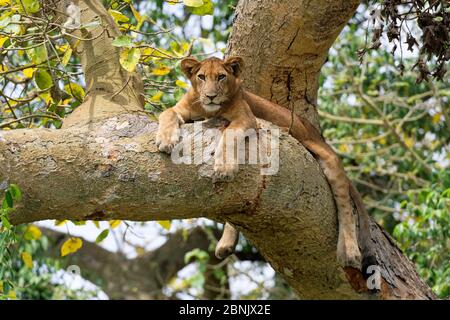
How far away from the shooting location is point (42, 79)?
16.1 feet

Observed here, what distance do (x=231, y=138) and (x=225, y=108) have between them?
71 cm

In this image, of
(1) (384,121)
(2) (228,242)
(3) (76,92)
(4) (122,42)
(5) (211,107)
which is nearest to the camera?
(4) (122,42)

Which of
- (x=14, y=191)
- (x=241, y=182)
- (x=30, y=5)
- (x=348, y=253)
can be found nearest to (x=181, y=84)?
(x=30, y=5)

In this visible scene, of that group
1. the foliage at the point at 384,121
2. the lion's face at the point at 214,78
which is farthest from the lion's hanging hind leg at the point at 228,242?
the foliage at the point at 384,121

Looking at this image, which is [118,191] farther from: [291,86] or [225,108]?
[291,86]

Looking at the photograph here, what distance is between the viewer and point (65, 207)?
3.90 meters

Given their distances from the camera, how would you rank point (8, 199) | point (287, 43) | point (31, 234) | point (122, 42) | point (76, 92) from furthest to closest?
point (31, 234) < point (76, 92) < point (287, 43) < point (122, 42) < point (8, 199)

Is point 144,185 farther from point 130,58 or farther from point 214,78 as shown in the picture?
point 214,78

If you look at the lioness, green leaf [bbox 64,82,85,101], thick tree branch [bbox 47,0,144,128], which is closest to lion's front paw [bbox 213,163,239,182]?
the lioness

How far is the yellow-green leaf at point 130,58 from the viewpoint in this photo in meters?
4.51

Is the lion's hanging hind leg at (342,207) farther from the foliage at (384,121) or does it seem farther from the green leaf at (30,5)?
the foliage at (384,121)

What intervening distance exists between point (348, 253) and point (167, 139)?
135 cm

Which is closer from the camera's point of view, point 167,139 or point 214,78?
point 167,139

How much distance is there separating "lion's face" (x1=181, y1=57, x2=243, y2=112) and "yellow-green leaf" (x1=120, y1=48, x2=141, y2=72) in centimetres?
57
